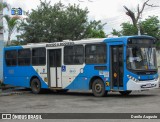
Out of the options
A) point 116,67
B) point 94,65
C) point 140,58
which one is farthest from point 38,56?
point 140,58

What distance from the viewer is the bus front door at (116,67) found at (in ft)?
64.0

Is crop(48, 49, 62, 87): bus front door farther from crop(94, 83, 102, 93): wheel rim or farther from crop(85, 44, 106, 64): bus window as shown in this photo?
crop(94, 83, 102, 93): wheel rim

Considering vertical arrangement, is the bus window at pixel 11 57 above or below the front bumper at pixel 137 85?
above

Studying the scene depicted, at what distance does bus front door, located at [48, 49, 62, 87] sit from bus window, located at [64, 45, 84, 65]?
585 millimetres

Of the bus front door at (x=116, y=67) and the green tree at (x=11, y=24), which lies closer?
the bus front door at (x=116, y=67)

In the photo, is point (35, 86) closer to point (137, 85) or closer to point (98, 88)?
point (98, 88)

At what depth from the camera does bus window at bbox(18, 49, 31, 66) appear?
80.8 feet

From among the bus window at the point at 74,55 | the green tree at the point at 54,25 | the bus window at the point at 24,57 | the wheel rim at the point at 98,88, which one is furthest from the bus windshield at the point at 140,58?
the green tree at the point at 54,25

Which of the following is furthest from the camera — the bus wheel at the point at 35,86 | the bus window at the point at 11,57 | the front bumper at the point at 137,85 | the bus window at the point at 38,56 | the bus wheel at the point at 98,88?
the bus window at the point at 11,57

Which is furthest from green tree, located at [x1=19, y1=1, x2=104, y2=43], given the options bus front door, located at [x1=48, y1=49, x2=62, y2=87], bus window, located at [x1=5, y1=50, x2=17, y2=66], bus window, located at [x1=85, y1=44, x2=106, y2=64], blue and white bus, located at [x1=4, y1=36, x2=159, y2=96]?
bus window, located at [x1=85, y1=44, x2=106, y2=64]

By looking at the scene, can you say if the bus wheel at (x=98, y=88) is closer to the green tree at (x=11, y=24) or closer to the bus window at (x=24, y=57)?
the bus window at (x=24, y=57)

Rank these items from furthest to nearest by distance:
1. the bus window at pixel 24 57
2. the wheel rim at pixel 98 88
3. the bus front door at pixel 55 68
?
the bus window at pixel 24 57, the bus front door at pixel 55 68, the wheel rim at pixel 98 88

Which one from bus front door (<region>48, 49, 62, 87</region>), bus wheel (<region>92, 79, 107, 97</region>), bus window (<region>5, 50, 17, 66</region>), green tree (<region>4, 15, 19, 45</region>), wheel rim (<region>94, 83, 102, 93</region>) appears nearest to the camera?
bus wheel (<region>92, 79, 107, 97</region>)

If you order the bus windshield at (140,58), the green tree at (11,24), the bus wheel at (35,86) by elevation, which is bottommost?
the bus wheel at (35,86)
